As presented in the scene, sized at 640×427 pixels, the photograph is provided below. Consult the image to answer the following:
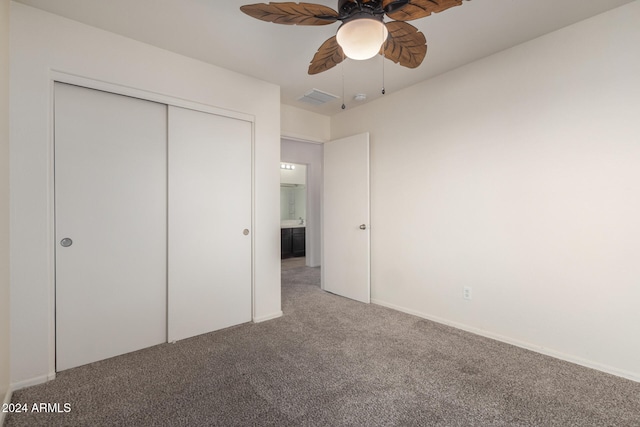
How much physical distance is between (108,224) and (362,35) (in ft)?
7.27

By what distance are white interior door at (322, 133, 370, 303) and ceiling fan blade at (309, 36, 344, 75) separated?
171 centimetres

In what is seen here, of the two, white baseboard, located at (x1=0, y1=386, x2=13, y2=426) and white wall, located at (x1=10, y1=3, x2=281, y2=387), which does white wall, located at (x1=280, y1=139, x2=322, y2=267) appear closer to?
white wall, located at (x1=10, y1=3, x2=281, y2=387)

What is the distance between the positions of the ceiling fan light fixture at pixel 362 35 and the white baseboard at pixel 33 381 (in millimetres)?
2791

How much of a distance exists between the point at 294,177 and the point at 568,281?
5688 millimetres

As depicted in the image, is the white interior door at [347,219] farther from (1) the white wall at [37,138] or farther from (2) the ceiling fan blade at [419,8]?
(1) the white wall at [37,138]

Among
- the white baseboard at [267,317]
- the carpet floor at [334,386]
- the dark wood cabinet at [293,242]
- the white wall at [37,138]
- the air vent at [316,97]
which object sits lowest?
the carpet floor at [334,386]

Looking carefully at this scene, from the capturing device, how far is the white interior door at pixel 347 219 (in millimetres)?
3596

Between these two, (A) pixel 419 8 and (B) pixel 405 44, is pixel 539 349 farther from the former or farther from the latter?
(A) pixel 419 8

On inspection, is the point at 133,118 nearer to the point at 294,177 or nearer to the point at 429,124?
the point at 429,124

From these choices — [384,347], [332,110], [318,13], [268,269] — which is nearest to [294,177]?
[332,110]

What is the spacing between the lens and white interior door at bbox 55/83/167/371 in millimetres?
2084

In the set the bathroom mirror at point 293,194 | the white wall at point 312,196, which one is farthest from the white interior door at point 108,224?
the bathroom mirror at point 293,194

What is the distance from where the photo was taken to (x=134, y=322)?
2.37 meters

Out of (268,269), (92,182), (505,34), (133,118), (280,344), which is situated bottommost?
(280,344)
